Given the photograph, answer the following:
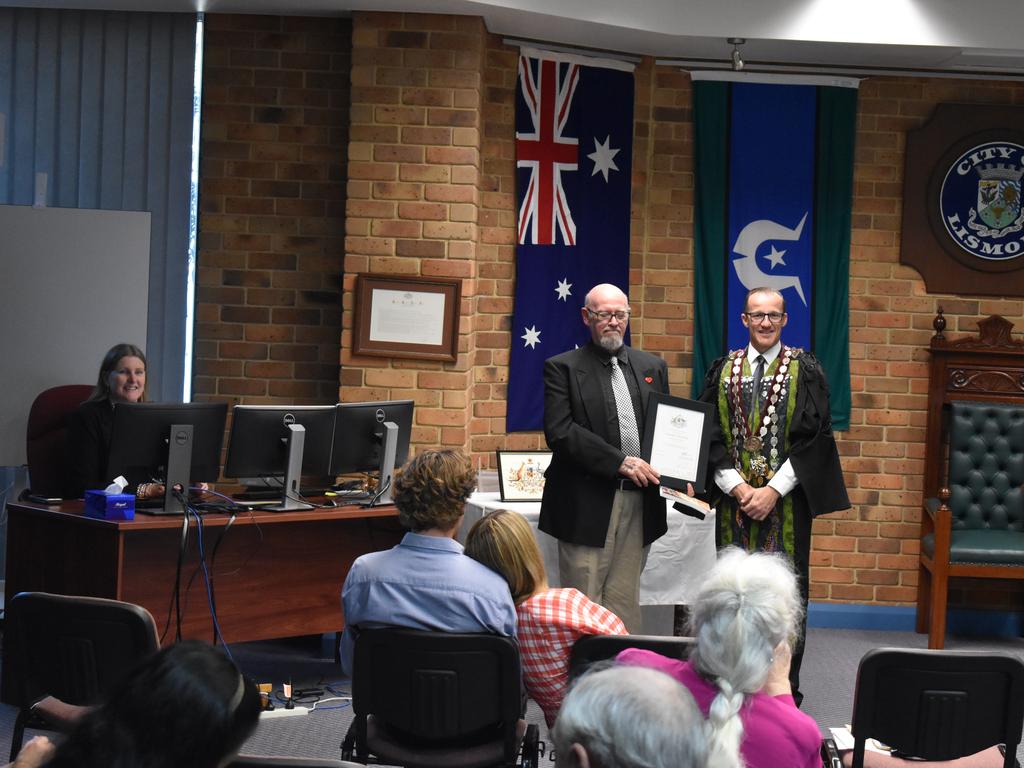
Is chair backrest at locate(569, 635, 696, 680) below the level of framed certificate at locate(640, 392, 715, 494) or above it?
below

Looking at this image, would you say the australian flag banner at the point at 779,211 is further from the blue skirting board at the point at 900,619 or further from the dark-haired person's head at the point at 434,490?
the dark-haired person's head at the point at 434,490

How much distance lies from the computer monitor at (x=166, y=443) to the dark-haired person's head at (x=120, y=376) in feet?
1.66

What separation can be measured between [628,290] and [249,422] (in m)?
2.45

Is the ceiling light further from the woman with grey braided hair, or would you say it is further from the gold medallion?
the woman with grey braided hair

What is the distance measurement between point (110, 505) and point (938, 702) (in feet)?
9.62

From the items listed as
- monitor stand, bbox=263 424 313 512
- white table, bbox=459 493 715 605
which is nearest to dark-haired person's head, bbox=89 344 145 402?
monitor stand, bbox=263 424 313 512

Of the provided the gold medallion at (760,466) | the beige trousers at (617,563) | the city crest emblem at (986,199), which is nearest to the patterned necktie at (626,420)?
the beige trousers at (617,563)

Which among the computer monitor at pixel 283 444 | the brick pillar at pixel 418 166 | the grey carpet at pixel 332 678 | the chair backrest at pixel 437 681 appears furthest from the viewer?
the brick pillar at pixel 418 166

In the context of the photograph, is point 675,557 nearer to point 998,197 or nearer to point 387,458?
point 387,458

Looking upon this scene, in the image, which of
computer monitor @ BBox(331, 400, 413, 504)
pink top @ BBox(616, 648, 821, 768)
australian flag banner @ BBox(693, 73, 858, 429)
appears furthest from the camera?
australian flag banner @ BBox(693, 73, 858, 429)

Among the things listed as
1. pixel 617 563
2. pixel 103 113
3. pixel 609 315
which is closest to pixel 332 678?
pixel 617 563

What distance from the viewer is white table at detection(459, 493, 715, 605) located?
16.9ft

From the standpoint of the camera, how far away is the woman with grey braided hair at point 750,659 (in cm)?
205

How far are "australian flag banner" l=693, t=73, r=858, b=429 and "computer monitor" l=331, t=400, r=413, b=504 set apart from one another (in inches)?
80.0
